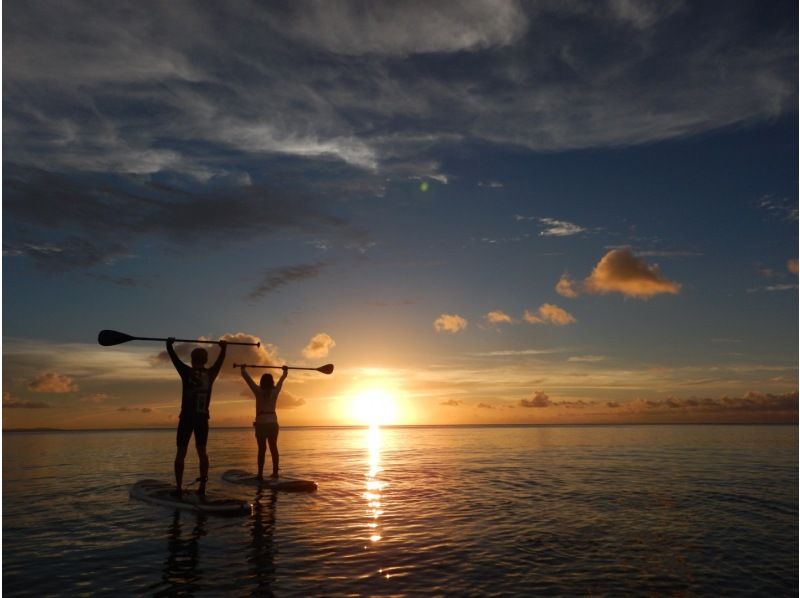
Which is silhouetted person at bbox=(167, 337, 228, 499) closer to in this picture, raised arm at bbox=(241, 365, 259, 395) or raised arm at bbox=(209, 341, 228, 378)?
raised arm at bbox=(209, 341, 228, 378)

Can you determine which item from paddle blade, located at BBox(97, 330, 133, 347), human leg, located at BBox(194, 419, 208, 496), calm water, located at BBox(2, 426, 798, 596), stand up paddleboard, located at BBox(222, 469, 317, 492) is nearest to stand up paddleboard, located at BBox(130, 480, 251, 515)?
calm water, located at BBox(2, 426, 798, 596)

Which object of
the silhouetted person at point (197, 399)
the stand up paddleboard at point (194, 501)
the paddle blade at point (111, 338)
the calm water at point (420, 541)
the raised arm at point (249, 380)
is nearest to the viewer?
the calm water at point (420, 541)

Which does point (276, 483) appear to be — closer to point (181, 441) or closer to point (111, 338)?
point (181, 441)

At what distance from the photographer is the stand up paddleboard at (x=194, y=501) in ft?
45.2

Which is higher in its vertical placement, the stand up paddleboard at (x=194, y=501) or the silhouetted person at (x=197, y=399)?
the silhouetted person at (x=197, y=399)

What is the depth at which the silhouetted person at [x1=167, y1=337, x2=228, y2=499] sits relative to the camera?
1465 centimetres

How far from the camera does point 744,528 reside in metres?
13.3

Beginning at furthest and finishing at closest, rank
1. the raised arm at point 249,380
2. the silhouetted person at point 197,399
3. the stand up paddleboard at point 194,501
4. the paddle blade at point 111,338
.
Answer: the raised arm at point 249,380 → the paddle blade at point 111,338 → the silhouetted person at point 197,399 → the stand up paddleboard at point 194,501

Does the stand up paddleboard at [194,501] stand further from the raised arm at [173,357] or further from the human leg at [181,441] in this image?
the raised arm at [173,357]

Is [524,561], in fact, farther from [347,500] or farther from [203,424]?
[203,424]

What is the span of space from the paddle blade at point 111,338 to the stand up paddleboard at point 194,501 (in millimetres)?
4696

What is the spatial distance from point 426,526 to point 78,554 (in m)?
7.50

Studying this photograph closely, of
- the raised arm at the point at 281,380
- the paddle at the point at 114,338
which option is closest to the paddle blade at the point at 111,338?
the paddle at the point at 114,338

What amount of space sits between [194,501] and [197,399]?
2.72m
